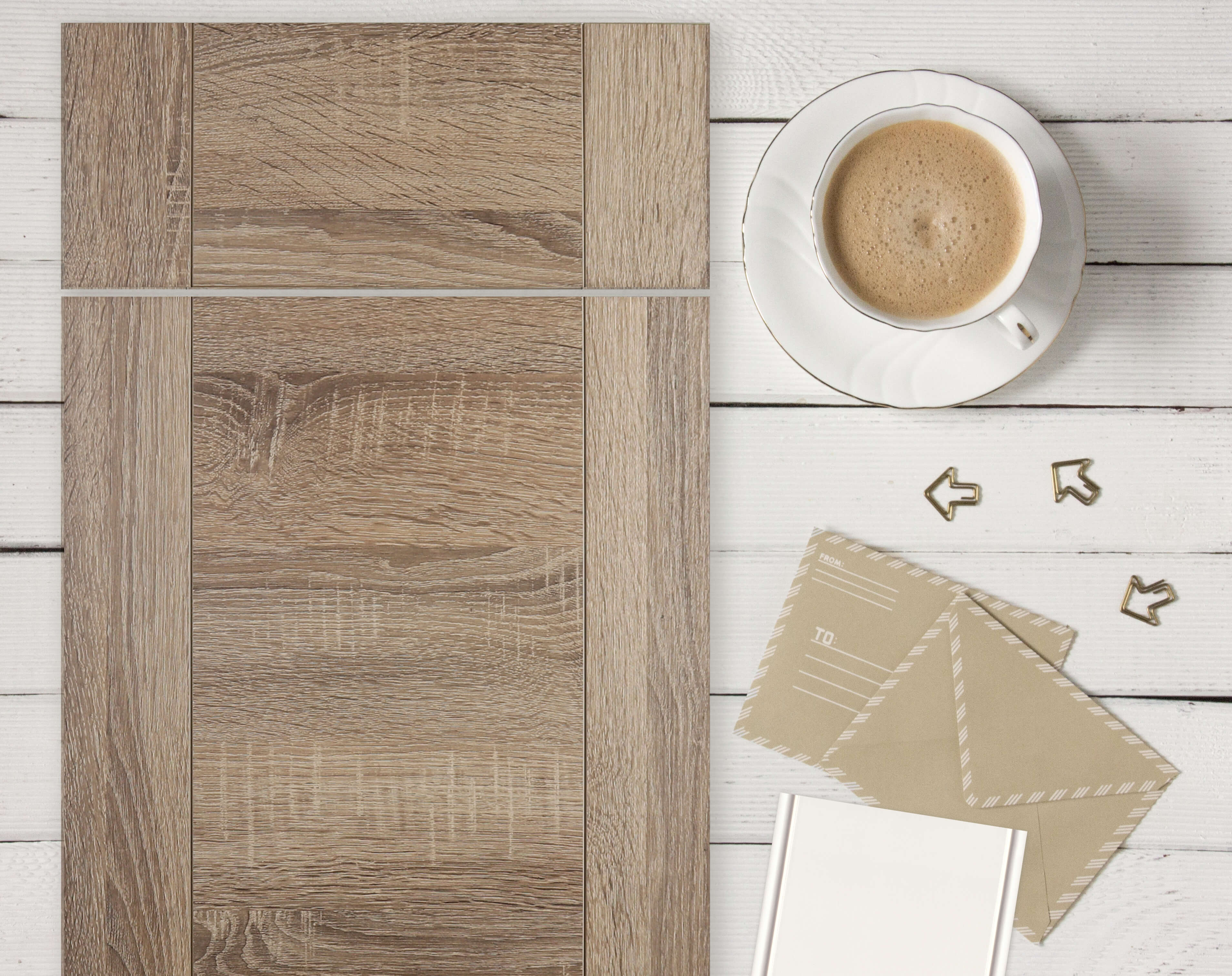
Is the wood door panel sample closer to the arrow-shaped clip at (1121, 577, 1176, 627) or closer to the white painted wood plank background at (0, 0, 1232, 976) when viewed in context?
the white painted wood plank background at (0, 0, 1232, 976)

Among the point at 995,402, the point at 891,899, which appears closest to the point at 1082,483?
the point at 995,402

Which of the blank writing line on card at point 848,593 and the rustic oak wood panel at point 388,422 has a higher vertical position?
the rustic oak wood panel at point 388,422

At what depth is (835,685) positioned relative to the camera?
0.56 metres

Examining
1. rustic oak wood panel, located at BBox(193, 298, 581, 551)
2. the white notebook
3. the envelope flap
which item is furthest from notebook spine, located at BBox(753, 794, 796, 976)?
rustic oak wood panel, located at BBox(193, 298, 581, 551)

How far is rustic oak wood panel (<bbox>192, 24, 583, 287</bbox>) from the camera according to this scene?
564 millimetres

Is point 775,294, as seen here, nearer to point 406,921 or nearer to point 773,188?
point 773,188

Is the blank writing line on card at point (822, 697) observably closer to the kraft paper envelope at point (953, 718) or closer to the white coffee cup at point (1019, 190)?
the kraft paper envelope at point (953, 718)

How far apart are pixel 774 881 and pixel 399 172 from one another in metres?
0.53

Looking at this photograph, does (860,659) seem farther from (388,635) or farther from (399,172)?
(399,172)

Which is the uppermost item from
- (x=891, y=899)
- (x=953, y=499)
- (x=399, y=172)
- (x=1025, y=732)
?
(x=399, y=172)

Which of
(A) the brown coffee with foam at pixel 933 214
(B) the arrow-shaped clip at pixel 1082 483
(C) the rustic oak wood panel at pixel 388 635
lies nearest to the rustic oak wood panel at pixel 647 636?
(C) the rustic oak wood panel at pixel 388 635

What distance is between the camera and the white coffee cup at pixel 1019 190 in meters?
0.50

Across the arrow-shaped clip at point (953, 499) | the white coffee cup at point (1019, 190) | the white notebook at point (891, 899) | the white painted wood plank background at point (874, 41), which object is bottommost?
the white notebook at point (891, 899)

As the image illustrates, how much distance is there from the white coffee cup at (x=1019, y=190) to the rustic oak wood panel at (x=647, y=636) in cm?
9
